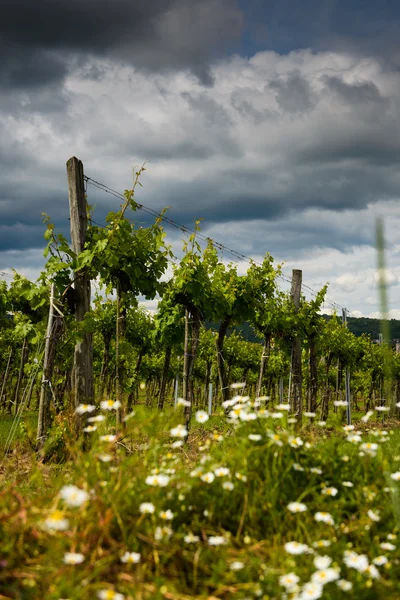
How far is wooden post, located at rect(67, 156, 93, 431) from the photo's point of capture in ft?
27.5

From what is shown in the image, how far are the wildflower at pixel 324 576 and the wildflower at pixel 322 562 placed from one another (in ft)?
0.09

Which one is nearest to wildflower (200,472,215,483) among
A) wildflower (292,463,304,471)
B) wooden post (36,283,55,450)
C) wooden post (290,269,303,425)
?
wildflower (292,463,304,471)

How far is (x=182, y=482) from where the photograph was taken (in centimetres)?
294

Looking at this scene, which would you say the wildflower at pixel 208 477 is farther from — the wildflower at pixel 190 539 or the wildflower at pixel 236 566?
the wildflower at pixel 236 566

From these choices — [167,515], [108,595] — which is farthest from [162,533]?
[108,595]

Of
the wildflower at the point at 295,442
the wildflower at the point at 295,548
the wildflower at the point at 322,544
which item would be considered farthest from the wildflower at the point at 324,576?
the wildflower at the point at 295,442

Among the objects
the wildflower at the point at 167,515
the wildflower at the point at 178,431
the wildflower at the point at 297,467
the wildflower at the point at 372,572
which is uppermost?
the wildflower at the point at 178,431

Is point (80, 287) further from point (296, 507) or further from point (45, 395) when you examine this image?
point (296, 507)

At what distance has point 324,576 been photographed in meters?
2.21

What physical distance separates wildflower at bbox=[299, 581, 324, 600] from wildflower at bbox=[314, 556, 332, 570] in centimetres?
13

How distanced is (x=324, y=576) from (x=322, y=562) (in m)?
0.09

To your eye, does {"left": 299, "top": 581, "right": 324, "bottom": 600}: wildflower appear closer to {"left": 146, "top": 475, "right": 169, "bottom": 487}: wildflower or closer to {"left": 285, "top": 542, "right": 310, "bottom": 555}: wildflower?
{"left": 285, "top": 542, "right": 310, "bottom": 555}: wildflower

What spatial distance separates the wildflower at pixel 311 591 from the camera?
2033mm

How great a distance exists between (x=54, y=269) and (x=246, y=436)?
574cm
